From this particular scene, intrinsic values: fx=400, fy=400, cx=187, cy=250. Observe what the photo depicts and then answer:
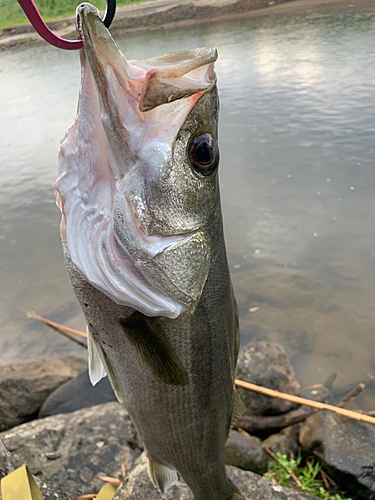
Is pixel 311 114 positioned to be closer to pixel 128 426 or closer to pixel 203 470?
pixel 128 426

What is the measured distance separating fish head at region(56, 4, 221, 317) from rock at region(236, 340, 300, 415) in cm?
259

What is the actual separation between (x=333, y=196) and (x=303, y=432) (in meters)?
4.50

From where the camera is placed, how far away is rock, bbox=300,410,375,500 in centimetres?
264

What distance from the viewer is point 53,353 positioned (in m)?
5.00

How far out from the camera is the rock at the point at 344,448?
8.66ft

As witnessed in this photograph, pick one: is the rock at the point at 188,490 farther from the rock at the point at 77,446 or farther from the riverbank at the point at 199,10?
the riverbank at the point at 199,10

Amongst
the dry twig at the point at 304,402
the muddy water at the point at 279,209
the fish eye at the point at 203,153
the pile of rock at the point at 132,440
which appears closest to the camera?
the fish eye at the point at 203,153

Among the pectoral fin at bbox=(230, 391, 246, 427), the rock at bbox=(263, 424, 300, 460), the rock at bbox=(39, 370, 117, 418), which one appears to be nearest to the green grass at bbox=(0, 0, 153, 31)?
the pectoral fin at bbox=(230, 391, 246, 427)

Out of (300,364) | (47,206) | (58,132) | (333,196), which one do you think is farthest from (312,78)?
(300,364)

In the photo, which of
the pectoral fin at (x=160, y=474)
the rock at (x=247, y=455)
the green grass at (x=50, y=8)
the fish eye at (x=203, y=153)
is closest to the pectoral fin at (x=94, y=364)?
the pectoral fin at (x=160, y=474)

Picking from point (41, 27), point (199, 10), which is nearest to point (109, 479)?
point (41, 27)

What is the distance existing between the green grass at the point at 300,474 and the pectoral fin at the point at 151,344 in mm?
2133

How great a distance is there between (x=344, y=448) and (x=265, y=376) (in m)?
0.85

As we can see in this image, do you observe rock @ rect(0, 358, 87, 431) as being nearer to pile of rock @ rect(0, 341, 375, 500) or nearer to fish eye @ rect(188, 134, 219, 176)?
pile of rock @ rect(0, 341, 375, 500)
